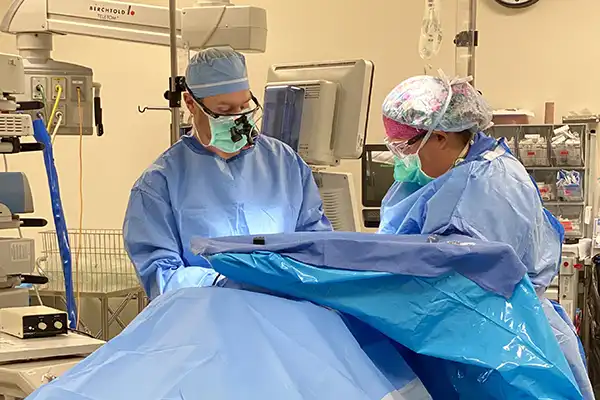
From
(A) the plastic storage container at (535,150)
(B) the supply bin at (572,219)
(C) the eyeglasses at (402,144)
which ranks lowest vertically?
(B) the supply bin at (572,219)

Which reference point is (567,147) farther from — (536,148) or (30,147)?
(30,147)

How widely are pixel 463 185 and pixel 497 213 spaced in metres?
0.10

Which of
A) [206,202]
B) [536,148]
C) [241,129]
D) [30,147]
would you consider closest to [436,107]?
[241,129]

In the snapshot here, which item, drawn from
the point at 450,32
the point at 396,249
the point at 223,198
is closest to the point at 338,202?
the point at 223,198

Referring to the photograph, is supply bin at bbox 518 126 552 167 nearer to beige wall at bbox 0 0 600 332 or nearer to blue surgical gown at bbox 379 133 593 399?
beige wall at bbox 0 0 600 332

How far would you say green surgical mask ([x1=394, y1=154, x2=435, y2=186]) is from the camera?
1808 mm

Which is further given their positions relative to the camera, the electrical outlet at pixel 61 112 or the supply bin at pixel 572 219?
the supply bin at pixel 572 219

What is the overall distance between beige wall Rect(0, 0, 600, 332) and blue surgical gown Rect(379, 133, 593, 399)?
3.04m

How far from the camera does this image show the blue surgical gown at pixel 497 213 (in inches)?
56.2

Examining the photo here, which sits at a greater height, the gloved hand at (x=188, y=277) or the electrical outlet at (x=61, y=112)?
the electrical outlet at (x=61, y=112)

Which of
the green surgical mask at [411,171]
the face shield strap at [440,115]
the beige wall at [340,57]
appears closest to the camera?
the face shield strap at [440,115]

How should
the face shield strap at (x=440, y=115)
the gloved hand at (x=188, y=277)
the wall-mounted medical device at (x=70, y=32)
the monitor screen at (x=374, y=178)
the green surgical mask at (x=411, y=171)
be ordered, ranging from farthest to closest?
the monitor screen at (x=374, y=178)
the wall-mounted medical device at (x=70, y=32)
the green surgical mask at (x=411, y=171)
the face shield strap at (x=440, y=115)
the gloved hand at (x=188, y=277)

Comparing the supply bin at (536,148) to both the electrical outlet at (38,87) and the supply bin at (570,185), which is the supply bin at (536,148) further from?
the electrical outlet at (38,87)

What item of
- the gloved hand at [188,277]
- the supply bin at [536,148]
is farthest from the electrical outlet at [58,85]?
the supply bin at [536,148]
